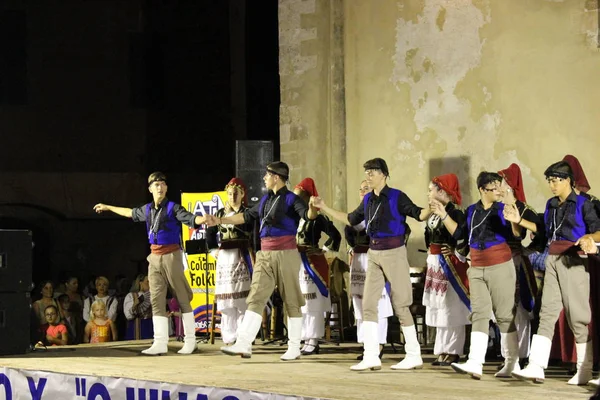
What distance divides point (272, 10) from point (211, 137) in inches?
92.7

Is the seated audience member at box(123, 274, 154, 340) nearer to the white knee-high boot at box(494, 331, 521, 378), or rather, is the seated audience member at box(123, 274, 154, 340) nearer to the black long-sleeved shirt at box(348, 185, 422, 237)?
the black long-sleeved shirt at box(348, 185, 422, 237)

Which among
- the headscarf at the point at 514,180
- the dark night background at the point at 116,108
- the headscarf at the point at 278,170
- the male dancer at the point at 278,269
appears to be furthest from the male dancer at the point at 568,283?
the dark night background at the point at 116,108

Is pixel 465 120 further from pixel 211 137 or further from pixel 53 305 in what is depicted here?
pixel 211 137

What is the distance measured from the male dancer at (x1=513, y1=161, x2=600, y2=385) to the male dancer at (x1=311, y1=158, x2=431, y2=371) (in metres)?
1.07

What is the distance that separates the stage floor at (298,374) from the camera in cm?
610

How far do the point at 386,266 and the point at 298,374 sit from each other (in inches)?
39.0

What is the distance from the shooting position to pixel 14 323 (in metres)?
8.41

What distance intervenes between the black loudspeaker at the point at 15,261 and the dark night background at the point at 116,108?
26.1 feet

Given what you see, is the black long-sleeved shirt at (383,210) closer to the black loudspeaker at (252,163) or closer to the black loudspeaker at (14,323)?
the black loudspeaker at (252,163)

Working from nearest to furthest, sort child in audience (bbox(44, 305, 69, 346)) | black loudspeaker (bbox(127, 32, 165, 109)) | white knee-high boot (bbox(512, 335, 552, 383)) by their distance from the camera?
white knee-high boot (bbox(512, 335, 552, 383)), child in audience (bbox(44, 305, 69, 346)), black loudspeaker (bbox(127, 32, 165, 109))

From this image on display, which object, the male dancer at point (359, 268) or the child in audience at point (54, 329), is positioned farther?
the child in audience at point (54, 329)

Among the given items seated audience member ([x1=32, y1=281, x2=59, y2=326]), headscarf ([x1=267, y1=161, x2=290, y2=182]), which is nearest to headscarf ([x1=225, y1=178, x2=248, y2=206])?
headscarf ([x1=267, y1=161, x2=290, y2=182])

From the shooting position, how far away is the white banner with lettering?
602 cm

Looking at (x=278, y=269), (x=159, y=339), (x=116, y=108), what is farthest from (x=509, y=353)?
(x=116, y=108)
